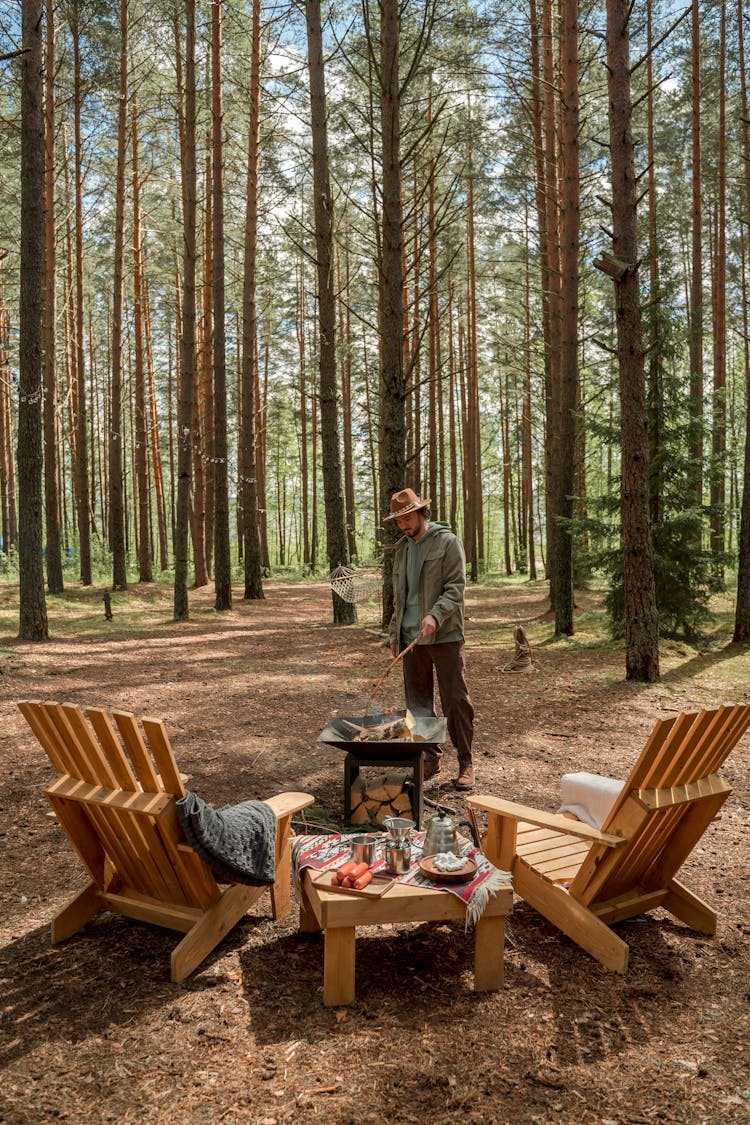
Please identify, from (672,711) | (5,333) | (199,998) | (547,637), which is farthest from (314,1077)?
(5,333)

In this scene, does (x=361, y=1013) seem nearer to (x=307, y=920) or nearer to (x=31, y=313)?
(x=307, y=920)

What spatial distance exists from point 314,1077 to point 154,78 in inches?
799

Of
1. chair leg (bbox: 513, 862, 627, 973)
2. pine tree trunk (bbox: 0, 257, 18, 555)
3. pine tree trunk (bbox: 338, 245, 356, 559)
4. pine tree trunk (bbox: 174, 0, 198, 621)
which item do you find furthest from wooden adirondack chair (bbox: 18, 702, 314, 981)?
pine tree trunk (bbox: 0, 257, 18, 555)

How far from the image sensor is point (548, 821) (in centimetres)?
333

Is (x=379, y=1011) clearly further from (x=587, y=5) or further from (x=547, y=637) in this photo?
(x=587, y=5)

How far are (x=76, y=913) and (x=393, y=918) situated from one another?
1.45 metres

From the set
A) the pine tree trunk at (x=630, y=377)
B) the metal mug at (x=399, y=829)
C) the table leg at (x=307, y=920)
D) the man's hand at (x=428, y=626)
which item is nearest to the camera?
the metal mug at (x=399, y=829)

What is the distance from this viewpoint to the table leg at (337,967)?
291 centimetres

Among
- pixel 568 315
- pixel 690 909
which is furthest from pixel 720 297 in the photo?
pixel 690 909

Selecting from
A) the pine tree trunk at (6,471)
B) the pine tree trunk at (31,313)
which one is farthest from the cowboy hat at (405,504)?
the pine tree trunk at (6,471)

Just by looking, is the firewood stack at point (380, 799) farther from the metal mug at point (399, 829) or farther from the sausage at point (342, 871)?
the sausage at point (342, 871)

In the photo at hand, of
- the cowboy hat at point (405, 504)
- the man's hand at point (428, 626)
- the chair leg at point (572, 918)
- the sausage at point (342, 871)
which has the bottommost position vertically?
the chair leg at point (572, 918)

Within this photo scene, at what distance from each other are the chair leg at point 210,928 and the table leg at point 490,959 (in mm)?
1013

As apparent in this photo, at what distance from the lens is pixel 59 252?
21.9m
